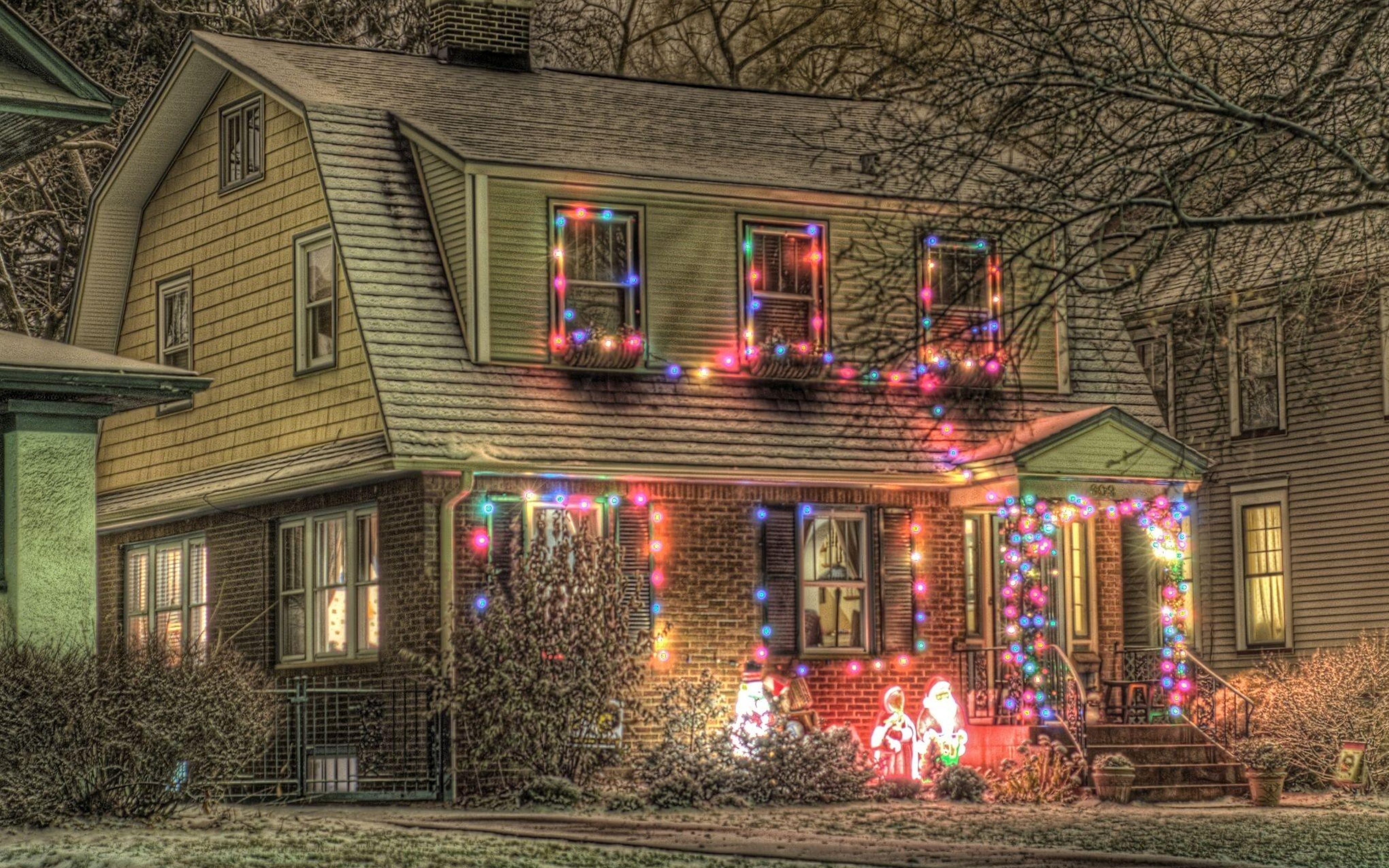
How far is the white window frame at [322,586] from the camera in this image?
22.3 metres

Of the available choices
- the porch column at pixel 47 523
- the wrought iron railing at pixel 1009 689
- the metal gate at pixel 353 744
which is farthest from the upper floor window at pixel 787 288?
the porch column at pixel 47 523

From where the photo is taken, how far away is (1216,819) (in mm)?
19281

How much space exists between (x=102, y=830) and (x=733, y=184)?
425 inches

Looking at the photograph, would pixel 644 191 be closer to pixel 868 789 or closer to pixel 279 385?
pixel 279 385

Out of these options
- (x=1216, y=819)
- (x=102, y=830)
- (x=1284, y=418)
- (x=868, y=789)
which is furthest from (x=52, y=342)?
(x=1284, y=418)

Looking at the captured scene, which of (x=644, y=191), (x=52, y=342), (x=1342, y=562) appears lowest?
(x=1342, y=562)

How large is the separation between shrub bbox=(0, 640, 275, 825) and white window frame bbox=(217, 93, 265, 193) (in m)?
8.95

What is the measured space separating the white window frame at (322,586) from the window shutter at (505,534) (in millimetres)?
1295

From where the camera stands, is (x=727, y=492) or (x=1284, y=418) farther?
(x=1284, y=418)

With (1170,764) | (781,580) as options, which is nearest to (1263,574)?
(1170,764)

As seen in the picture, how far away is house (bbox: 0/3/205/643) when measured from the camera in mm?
17516

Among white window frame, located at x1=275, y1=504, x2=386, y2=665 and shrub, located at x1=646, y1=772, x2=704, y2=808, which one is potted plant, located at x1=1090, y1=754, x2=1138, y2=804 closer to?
shrub, located at x1=646, y1=772, x2=704, y2=808

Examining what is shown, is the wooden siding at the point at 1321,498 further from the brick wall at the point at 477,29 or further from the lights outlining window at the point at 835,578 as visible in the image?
the brick wall at the point at 477,29

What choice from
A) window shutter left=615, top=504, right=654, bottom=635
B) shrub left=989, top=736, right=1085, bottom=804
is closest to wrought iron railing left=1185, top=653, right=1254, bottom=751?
shrub left=989, top=736, right=1085, bottom=804
